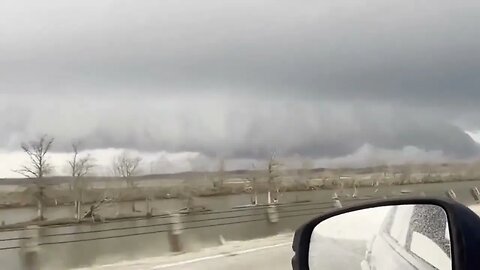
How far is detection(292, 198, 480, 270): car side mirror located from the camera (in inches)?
34.2

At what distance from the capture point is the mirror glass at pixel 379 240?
2.98 ft

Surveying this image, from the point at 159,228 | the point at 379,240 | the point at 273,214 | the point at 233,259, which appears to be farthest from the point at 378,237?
the point at 273,214

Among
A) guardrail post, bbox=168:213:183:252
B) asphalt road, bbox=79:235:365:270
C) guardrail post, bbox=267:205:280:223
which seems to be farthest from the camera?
guardrail post, bbox=267:205:280:223

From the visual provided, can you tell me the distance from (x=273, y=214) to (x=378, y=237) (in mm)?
3020

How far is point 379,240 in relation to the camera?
1023mm

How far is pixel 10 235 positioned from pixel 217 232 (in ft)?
4.50

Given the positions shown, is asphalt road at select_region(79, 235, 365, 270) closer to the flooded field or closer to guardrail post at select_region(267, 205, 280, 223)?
the flooded field

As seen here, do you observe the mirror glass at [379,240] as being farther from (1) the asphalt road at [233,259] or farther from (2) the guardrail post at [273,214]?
(2) the guardrail post at [273,214]

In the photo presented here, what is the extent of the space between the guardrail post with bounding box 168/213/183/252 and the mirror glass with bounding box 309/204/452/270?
89.8 inches

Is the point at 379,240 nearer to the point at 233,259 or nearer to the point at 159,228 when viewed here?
the point at 233,259

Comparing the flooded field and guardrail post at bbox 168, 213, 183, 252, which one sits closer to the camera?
the flooded field

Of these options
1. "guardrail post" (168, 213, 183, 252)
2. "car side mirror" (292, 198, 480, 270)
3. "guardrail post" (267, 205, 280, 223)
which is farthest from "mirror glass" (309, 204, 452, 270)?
"guardrail post" (267, 205, 280, 223)

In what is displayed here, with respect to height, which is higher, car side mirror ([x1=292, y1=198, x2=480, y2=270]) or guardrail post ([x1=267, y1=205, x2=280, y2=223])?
car side mirror ([x1=292, y1=198, x2=480, y2=270])

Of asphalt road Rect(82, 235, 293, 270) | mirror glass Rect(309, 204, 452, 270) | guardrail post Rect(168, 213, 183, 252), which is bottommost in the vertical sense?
asphalt road Rect(82, 235, 293, 270)
